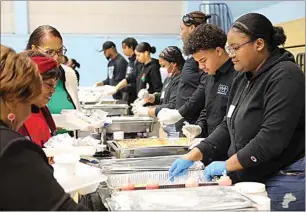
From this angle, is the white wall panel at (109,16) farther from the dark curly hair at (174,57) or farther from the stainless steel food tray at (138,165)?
the stainless steel food tray at (138,165)

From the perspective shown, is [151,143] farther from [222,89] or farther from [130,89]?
[130,89]

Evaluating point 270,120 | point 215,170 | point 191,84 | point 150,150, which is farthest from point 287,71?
point 191,84

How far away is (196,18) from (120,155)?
107 cm

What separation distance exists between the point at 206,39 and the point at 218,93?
268mm

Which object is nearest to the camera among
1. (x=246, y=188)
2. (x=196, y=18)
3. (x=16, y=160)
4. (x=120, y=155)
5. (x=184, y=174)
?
(x=16, y=160)

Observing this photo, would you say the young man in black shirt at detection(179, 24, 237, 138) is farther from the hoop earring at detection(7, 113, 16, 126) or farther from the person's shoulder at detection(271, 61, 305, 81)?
the hoop earring at detection(7, 113, 16, 126)

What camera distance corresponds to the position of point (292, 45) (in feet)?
14.6

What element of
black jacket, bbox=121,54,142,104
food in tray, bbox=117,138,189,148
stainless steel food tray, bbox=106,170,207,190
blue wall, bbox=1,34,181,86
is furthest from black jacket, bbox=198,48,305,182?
blue wall, bbox=1,34,181,86

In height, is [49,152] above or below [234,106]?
below

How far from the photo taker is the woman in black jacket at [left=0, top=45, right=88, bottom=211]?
2.50 feet

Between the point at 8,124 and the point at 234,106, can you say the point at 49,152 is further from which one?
the point at 234,106

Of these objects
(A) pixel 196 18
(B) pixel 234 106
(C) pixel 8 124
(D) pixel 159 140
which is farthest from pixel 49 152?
(A) pixel 196 18

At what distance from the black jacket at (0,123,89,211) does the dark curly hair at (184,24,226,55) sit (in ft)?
4.23

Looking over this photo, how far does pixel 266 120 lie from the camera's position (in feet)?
4.40
